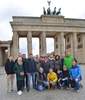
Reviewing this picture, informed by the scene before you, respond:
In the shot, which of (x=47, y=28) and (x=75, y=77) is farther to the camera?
(x=47, y=28)

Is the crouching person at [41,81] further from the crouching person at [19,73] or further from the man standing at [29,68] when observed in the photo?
the crouching person at [19,73]

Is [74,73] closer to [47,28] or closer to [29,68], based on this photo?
[29,68]

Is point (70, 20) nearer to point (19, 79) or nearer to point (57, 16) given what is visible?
point (57, 16)

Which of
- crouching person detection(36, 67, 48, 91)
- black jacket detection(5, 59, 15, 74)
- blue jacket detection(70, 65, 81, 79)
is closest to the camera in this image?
black jacket detection(5, 59, 15, 74)

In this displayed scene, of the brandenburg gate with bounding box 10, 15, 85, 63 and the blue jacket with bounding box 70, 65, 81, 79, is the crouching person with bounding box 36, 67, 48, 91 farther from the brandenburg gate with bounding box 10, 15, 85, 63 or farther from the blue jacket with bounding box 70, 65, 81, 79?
the brandenburg gate with bounding box 10, 15, 85, 63

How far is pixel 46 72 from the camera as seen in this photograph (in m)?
12.9

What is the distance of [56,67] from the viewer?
1288 cm

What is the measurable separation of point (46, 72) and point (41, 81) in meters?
0.52

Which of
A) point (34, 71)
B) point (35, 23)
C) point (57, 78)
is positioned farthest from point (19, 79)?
point (35, 23)

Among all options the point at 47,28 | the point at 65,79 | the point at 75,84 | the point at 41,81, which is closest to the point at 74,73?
the point at 75,84

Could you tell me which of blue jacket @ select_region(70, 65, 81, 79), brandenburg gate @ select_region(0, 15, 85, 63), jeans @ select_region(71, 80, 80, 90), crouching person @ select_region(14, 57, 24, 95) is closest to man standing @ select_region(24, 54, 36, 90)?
crouching person @ select_region(14, 57, 24, 95)

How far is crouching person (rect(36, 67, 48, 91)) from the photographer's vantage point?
12.5 meters

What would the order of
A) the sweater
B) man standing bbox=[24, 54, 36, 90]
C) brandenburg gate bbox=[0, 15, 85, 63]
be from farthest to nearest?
brandenburg gate bbox=[0, 15, 85, 63] < the sweater < man standing bbox=[24, 54, 36, 90]

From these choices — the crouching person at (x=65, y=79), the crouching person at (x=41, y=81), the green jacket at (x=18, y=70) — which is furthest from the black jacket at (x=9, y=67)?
the crouching person at (x=65, y=79)
